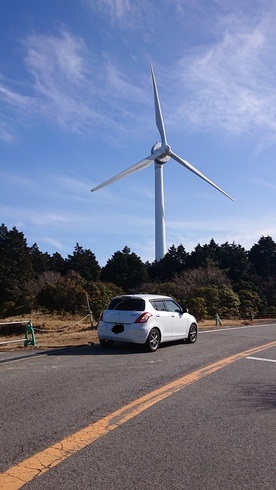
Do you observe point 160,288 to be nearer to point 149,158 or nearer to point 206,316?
point 206,316

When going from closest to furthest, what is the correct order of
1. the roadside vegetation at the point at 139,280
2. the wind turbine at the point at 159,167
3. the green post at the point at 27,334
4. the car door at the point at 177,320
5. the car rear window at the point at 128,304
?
the car rear window at the point at 128,304 < the car door at the point at 177,320 < the green post at the point at 27,334 < the roadside vegetation at the point at 139,280 < the wind turbine at the point at 159,167

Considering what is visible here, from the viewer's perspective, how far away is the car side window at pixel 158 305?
12620mm

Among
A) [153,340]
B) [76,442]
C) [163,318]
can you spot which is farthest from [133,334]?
[76,442]

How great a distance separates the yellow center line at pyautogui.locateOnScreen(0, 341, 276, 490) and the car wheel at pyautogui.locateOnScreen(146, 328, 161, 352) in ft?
12.5

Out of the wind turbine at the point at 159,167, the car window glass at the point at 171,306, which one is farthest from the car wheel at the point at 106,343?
the wind turbine at the point at 159,167

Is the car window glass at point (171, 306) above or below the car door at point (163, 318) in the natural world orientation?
above

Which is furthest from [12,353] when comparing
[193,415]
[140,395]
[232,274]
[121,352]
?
[232,274]

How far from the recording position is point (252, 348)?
43.5ft

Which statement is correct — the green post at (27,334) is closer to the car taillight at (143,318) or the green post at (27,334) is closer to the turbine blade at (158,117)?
the car taillight at (143,318)

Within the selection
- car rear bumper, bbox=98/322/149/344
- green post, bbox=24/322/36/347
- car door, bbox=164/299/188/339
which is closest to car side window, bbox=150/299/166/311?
car door, bbox=164/299/188/339

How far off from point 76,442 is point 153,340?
733 cm

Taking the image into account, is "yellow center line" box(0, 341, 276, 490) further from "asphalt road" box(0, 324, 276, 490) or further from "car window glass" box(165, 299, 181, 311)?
"car window glass" box(165, 299, 181, 311)

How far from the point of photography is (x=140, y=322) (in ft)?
38.8

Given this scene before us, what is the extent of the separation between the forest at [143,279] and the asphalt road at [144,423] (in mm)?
21723
